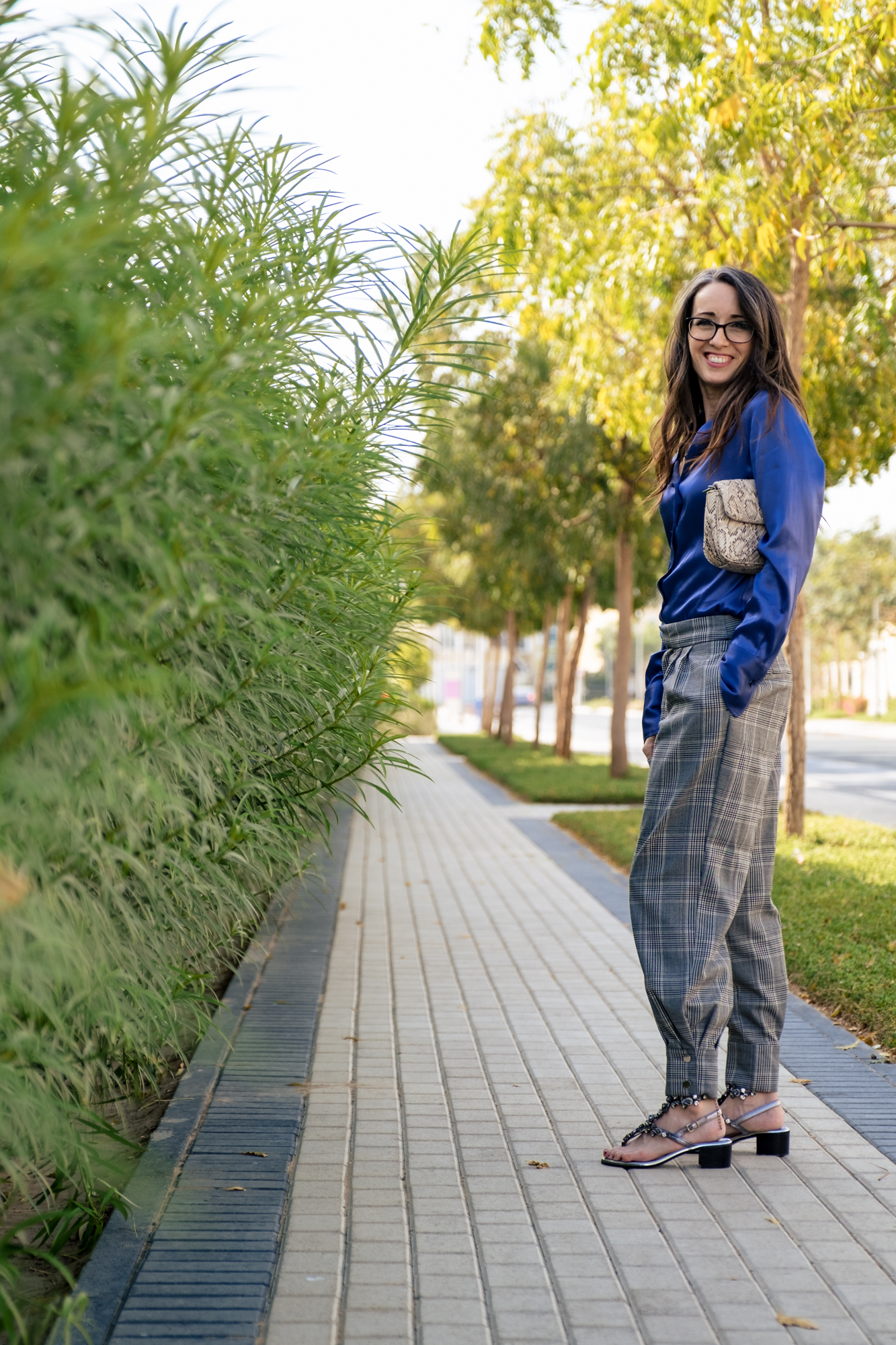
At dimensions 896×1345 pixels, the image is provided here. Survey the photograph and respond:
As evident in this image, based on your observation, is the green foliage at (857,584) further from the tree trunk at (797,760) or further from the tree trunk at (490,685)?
the tree trunk at (797,760)

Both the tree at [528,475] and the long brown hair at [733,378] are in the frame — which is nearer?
the long brown hair at [733,378]

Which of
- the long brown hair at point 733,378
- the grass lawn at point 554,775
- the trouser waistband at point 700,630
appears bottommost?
the grass lawn at point 554,775

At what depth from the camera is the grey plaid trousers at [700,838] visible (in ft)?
11.8

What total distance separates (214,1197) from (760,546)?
2.19 metres

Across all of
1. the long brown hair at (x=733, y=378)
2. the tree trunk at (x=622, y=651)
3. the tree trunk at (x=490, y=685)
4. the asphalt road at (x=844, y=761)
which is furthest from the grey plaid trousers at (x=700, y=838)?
the tree trunk at (x=490, y=685)

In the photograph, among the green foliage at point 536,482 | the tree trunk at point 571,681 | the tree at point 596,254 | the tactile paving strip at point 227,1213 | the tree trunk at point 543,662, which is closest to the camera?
the tactile paving strip at point 227,1213

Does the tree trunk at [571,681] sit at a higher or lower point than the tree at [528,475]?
lower

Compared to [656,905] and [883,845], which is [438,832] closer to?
[883,845]

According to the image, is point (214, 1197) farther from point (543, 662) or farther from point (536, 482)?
point (543, 662)

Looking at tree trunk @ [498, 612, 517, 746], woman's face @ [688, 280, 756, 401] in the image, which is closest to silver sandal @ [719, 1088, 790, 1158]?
woman's face @ [688, 280, 756, 401]

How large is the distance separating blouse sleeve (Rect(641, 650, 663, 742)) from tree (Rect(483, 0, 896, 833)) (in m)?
5.16

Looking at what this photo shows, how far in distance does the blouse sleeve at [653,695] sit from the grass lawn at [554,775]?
7089mm

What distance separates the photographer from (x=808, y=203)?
30.8ft

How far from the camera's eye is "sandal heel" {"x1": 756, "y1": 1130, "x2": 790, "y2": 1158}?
12.5 feet
